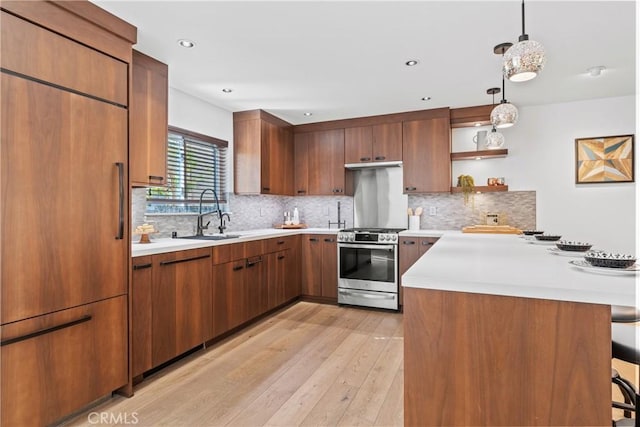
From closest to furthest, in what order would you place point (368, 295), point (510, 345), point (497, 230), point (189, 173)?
point (510, 345), point (497, 230), point (189, 173), point (368, 295)

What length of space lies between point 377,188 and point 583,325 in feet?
11.9

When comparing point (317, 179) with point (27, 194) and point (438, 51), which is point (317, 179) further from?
point (27, 194)

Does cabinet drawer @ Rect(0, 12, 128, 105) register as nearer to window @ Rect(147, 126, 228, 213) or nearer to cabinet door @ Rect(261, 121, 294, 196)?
window @ Rect(147, 126, 228, 213)

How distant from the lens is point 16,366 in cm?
156

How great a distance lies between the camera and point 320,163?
465 centimetres

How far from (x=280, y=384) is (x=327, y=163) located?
3004 mm

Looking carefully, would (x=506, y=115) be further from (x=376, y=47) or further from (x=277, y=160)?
(x=277, y=160)

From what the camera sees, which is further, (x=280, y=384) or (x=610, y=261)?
(x=280, y=384)

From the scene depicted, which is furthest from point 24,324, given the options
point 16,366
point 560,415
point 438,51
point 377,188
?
point 377,188

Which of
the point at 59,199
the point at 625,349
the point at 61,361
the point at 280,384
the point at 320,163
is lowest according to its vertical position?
the point at 280,384

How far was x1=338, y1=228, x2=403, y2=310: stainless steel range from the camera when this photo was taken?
3.89 m

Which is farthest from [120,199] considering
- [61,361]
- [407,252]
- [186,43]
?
[407,252]

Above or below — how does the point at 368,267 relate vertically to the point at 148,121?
below

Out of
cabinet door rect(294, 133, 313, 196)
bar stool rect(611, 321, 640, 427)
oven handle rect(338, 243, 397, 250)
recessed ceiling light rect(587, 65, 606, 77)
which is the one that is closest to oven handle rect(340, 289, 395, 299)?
oven handle rect(338, 243, 397, 250)
